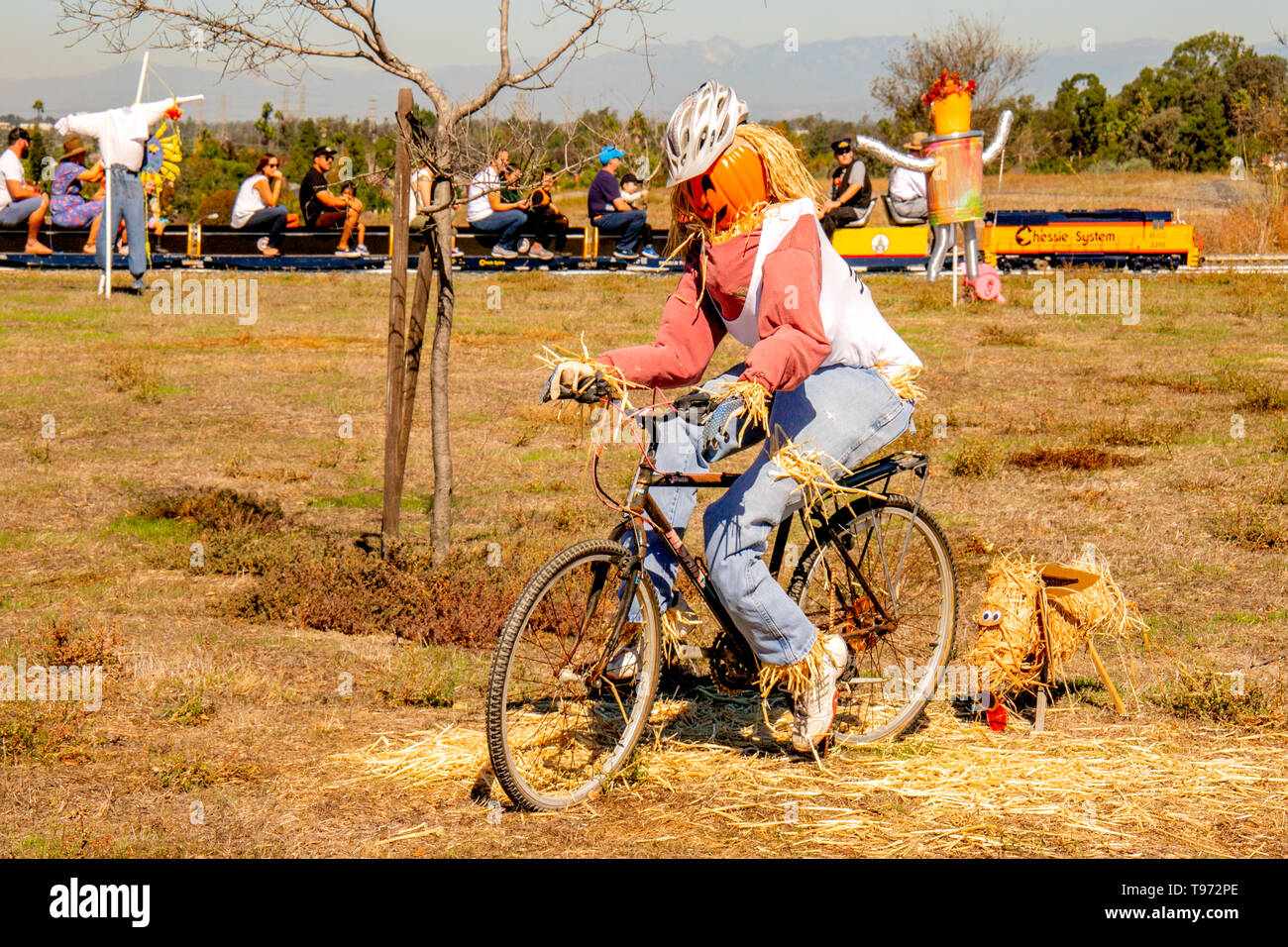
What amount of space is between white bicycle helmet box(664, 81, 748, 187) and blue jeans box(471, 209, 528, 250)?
19.2 m

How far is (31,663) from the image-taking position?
237 inches

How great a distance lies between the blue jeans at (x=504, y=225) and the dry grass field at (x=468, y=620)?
30.0 feet

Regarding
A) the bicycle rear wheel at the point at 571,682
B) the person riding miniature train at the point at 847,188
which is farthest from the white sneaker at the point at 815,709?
the person riding miniature train at the point at 847,188

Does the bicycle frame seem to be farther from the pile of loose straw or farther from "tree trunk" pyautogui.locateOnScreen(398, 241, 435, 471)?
"tree trunk" pyautogui.locateOnScreen(398, 241, 435, 471)

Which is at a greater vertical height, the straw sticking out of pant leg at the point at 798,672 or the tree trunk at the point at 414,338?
the tree trunk at the point at 414,338

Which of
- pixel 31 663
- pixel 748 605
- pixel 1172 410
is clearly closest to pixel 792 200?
pixel 748 605

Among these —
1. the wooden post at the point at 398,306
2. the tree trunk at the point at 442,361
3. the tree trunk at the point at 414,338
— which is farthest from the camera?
the tree trunk at the point at 414,338

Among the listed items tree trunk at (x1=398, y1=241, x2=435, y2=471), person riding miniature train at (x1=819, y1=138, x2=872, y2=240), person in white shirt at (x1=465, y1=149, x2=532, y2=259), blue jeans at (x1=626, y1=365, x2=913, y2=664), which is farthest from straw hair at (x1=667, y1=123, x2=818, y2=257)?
person in white shirt at (x1=465, y1=149, x2=532, y2=259)

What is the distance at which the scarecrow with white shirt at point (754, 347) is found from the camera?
4.74 m

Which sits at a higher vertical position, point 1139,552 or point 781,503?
point 781,503

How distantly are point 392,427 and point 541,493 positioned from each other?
2540 mm

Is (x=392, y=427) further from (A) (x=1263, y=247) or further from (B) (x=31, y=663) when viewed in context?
(A) (x=1263, y=247)

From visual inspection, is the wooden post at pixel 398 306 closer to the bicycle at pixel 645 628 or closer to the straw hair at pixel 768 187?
the straw hair at pixel 768 187

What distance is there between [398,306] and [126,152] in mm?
13464
